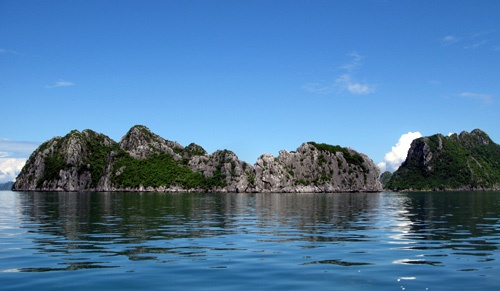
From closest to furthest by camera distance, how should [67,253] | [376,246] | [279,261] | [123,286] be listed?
[123,286] → [279,261] → [67,253] → [376,246]

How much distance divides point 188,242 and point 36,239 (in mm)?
10691


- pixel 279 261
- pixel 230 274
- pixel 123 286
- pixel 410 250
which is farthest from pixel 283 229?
pixel 123 286

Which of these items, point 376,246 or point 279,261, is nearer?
point 279,261

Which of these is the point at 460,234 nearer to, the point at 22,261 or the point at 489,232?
the point at 489,232

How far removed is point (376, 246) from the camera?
27828mm

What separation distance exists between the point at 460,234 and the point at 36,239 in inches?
1208

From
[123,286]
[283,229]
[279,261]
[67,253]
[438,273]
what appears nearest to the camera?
[123,286]

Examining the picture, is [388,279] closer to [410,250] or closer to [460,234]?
[410,250]

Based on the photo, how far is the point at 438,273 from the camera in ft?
63.4

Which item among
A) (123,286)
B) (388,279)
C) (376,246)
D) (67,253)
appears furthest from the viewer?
(376,246)

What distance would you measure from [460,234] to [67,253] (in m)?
27.6

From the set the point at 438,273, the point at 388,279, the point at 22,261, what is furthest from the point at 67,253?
the point at 438,273

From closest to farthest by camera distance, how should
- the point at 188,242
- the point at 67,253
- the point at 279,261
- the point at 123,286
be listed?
the point at 123,286, the point at 279,261, the point at 67,253, the point at 188,242

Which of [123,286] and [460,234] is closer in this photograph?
[123,286]
